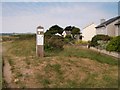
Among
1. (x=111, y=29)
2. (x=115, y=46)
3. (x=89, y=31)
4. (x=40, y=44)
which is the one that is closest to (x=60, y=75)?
(x=40, y=44)

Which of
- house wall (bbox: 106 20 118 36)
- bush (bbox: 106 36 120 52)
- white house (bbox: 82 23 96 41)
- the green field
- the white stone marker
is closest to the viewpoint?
the green field

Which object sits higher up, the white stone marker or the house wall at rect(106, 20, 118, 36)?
the house wall at rect(106, 20, 118, 36)

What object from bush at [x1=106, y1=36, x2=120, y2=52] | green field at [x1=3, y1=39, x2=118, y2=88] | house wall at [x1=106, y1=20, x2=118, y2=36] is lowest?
green field at [x1=3, y1=39, x2=118, y2=88]

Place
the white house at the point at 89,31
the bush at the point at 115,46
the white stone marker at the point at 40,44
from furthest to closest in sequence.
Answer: the white house at the point at 89,31 < the bush at the point at 115,46 < the white stone marker at the point at 40,44

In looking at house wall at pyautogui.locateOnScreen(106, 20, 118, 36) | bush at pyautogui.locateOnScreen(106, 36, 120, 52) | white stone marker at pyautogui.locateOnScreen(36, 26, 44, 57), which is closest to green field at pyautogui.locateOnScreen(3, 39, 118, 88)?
white stone marker at pyautogui.locateOnScreen(36, 26, 44, 57)

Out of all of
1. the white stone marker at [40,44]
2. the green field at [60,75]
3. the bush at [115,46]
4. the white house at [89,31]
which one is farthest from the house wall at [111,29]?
the green field at [60,75]

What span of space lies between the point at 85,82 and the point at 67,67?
1.82 metres

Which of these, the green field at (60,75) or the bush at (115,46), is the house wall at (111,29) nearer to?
the bush at (115,46)

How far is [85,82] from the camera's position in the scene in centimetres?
823

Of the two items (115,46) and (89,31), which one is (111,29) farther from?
(115,46)

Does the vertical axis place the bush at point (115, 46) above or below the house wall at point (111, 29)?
below

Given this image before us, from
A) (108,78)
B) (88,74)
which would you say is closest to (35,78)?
(88,74)

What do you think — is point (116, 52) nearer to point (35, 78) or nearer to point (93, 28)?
point (35, 78)

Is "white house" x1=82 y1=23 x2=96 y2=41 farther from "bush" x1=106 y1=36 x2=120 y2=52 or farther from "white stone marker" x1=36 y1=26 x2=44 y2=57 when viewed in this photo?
"white stone marker" x1=36 y1=26 x2=44 y2=57
